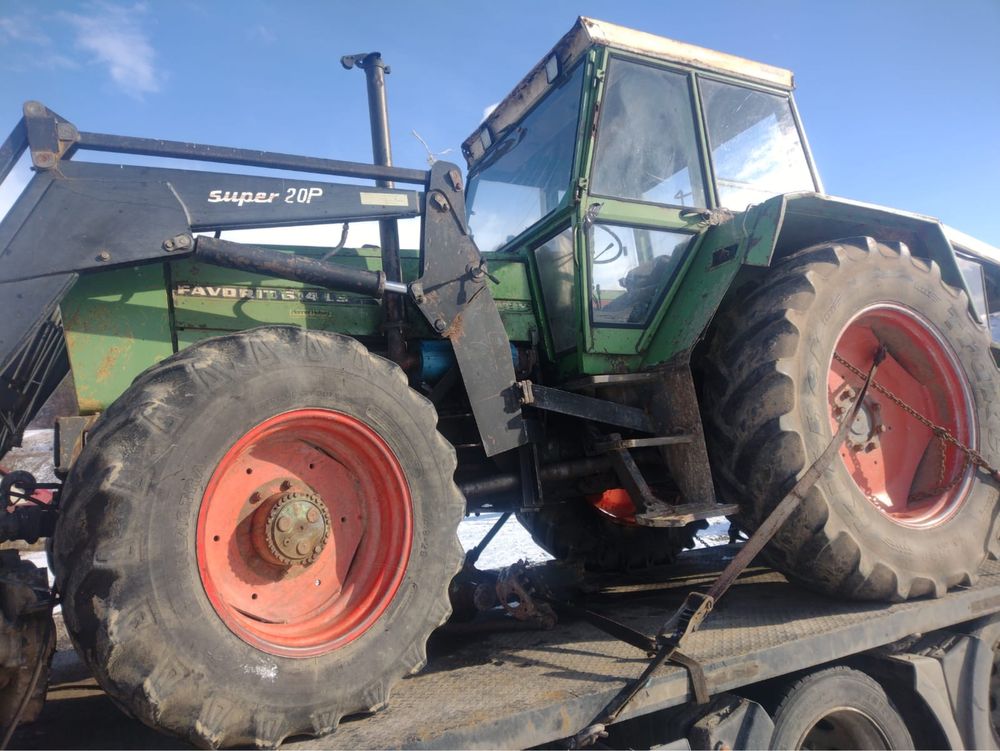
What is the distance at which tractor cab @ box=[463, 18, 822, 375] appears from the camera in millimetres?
3146

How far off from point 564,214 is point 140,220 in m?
1.84

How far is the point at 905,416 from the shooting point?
3.50 meters

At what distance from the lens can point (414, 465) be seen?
7.38ft

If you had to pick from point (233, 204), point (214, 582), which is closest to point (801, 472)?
point (214, 582)

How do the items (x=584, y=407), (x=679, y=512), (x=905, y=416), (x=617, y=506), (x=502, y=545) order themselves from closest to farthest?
(x=679, y=512) → (x=584, y=407) → (x=905, y=416) → (x=617, y=506) → (x=502, y=545)

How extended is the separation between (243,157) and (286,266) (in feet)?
1.48

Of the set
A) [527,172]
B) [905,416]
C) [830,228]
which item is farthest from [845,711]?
[527,172]

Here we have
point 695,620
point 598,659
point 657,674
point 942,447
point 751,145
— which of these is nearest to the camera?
point 657,674

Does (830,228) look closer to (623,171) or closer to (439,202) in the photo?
(623,171)

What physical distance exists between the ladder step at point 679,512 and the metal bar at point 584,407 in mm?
416

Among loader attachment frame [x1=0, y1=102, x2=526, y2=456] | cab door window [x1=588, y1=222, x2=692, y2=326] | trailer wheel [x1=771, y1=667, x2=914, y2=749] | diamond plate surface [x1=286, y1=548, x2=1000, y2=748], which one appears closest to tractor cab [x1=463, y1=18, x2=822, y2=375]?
cab door window [x1=588, y1=222, x2=692, y2=326]

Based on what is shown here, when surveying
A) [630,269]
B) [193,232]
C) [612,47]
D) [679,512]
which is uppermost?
[612,47]

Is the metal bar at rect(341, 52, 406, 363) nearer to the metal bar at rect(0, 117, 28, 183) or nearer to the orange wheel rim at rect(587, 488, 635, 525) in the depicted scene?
the metal bar at rect(0, 117, 28, 183)

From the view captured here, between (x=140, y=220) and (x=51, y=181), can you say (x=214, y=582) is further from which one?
(x=51, y=181)
